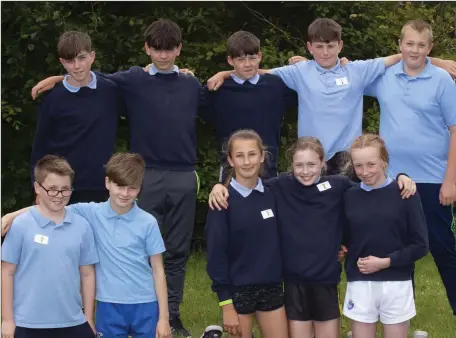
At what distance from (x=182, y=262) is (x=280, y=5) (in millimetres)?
4267

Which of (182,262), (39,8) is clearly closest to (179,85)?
(182,262)

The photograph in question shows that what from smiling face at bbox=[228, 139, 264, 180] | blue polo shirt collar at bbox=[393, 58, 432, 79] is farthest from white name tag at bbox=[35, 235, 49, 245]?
blue polo shirt collar at bbox=[393, 58, 432, 79]

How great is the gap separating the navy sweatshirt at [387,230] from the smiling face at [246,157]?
64cm

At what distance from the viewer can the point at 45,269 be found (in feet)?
17.6

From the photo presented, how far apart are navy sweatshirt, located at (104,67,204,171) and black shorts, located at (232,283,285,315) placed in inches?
51.0

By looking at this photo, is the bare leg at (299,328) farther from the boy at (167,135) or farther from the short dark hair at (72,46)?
the short dark hair at (72,46)

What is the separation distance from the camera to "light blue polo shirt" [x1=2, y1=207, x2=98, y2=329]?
536 cm

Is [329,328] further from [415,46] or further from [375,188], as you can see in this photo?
[415,46]

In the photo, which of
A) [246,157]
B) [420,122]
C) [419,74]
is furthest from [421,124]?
[246,157]

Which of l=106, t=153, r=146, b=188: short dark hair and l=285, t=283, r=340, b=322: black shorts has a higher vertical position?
l=106, t=153, r=146, b=188: short dark hair

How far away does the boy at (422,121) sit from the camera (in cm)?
650

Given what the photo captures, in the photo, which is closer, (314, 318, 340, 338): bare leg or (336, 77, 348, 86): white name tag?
(314, 318, 340, 338): bare leg

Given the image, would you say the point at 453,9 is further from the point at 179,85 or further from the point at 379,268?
the point at 379,268

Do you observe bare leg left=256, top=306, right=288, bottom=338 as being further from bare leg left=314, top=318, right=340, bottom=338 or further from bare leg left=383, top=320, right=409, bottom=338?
bare leg left=383, top=320, right=409, bottom=338
